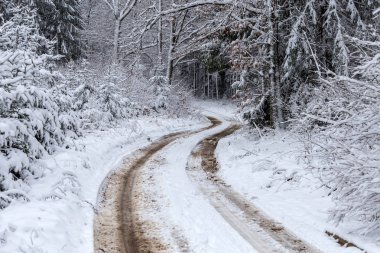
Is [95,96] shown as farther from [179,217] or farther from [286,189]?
[179,217]

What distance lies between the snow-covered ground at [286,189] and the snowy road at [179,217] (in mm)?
311

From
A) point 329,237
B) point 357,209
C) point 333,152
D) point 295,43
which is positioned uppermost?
point 295,43

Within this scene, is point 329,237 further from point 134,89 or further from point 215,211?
point 134,89

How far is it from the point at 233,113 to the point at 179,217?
37.7 ft

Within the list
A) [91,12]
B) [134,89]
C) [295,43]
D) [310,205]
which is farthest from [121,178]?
[91,12]

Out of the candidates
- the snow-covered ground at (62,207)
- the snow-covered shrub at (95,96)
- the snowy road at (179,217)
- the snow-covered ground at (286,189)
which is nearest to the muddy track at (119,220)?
the snowy road at (179,217)

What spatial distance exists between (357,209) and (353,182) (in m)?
0.44

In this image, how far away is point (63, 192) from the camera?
831 cm

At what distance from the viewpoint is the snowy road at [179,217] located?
21.5 feet

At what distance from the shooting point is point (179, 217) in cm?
785

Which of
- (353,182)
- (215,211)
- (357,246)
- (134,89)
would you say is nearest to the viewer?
(357,246)

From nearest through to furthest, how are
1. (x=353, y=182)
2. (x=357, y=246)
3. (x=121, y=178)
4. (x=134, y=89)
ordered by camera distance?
(x=357, y=246), (x=353, y=182), (x=121, y=178), (x=134, y=89)

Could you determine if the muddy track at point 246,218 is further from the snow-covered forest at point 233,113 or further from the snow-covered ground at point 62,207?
the snow-covered ground at point 62,207

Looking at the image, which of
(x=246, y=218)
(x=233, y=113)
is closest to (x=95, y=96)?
(x=233, y=113)
